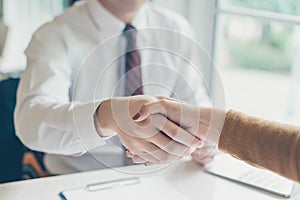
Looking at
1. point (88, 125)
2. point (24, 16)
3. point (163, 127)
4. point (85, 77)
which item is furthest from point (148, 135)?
point (24, 16)

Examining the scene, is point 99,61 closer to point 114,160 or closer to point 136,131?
point 114,160

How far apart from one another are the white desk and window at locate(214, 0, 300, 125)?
0.56m

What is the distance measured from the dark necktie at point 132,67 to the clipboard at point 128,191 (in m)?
0.22

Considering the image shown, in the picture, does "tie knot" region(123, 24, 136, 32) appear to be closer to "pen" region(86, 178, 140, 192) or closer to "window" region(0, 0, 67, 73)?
"pen" region(86, 178, 140, 192)

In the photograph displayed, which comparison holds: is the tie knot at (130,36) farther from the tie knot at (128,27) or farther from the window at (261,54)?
the window at (261,54)

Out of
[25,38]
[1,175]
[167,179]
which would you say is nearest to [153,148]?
[167,179]

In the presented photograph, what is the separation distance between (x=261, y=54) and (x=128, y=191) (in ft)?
3.24

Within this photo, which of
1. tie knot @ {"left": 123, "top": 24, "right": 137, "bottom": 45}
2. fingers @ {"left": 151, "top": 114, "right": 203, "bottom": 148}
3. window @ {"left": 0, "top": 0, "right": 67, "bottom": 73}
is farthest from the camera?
window @ {"left": 0, "top": 0, "right": 67, "bottom": 73}

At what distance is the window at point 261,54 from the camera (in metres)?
1.73

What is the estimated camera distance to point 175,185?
1.15 m

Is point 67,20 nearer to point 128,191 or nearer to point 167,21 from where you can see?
point 167,21

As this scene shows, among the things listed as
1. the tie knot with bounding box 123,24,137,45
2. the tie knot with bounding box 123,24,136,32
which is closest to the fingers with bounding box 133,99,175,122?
A: the tie knot with bounding box 123,24,137,45

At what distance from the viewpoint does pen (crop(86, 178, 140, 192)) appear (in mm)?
1115

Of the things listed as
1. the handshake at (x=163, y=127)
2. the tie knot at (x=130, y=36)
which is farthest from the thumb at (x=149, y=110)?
the tie knot at (x=130, y=36)
